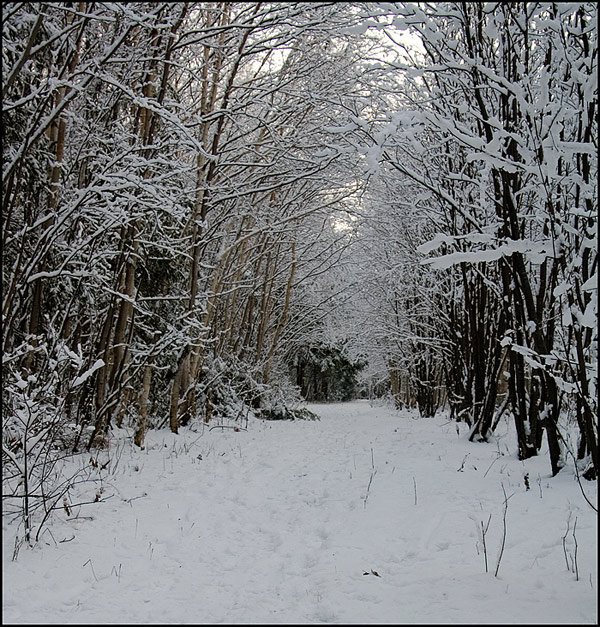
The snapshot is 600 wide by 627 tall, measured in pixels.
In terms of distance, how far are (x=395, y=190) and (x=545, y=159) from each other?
266 inches

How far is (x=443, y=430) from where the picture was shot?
8539mm

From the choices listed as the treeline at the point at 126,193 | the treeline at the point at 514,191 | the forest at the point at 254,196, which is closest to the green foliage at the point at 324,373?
the forest at the point at 254,196

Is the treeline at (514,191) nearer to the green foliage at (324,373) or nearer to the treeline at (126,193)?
the treeline at (126,193)

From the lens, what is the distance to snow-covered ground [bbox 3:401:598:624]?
7.63 ft

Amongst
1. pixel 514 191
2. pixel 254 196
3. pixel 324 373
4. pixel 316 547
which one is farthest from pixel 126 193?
pixel 324 373

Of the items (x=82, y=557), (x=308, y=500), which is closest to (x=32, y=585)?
(x=82, y=557)

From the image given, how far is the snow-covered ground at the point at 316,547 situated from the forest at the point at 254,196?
1.53 feet

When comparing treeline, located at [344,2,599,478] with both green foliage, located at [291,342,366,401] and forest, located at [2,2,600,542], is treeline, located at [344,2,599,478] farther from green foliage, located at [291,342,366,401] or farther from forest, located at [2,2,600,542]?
green foliage, located at [291,342,366,401]

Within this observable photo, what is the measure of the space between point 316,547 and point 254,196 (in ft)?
24.7

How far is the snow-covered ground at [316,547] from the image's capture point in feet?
7.63

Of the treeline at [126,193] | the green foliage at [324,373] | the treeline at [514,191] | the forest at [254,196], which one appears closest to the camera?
the treeline at [514,191]

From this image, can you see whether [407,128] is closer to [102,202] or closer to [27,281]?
[102,202]

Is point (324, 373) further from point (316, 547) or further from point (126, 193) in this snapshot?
point (316, 547)

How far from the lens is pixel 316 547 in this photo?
132 inches
